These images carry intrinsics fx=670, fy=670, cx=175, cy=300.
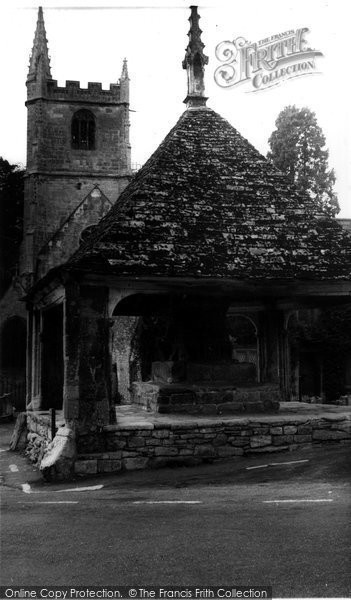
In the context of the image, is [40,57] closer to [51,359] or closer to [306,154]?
[306,154]

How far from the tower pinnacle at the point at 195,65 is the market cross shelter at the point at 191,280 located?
23mm

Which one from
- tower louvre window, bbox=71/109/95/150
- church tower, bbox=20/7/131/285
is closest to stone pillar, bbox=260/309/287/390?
church tower, bbox=20/7/131/285

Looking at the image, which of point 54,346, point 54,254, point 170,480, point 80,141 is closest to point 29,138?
point 80,141

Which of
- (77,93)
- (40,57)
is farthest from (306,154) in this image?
(40,57)

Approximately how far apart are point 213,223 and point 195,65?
4.34 m

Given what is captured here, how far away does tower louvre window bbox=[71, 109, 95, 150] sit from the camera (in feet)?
128

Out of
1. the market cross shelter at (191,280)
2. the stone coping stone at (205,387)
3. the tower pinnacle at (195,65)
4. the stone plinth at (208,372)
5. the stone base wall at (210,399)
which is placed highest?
the tower pinnacle at (195,65)

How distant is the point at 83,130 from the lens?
39.1 m

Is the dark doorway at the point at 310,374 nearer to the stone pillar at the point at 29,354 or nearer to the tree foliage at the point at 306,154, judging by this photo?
the tree foliage at the point at 306,154

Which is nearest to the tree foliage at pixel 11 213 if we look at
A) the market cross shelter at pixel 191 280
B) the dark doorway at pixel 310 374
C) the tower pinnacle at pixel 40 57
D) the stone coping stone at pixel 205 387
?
the tower pinnacle at pixel 40 57

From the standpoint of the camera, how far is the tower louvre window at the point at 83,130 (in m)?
38.9

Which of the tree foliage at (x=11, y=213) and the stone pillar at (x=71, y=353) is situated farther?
the tree foliage at (x=11, y=213)

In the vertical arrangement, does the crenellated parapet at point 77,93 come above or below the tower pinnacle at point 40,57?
below

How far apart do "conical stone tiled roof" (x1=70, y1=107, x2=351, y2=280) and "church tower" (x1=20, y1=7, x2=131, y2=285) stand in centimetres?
2551
